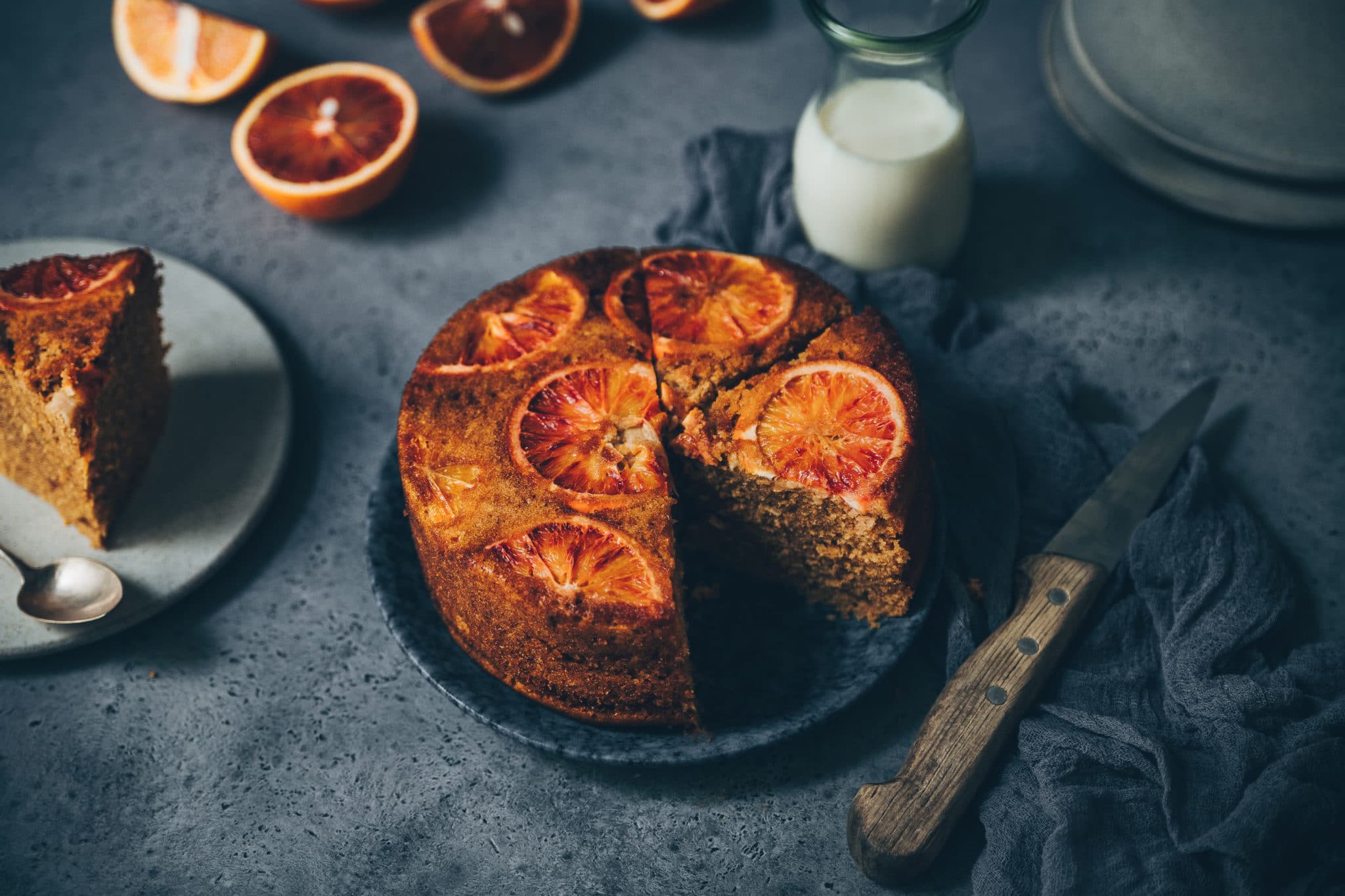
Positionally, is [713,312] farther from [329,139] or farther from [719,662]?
[329,139]

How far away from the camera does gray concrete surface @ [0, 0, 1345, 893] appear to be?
9.00 ft

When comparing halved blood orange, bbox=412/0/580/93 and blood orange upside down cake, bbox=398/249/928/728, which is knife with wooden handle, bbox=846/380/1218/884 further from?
halved blood orange, bbox=412/0/580/93

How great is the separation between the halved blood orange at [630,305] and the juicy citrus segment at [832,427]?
0.43 m

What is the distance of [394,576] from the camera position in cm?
296

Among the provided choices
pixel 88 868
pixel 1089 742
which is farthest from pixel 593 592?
pixel 88 868

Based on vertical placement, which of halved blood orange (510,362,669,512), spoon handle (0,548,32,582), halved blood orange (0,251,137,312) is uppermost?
halved blood orange (0,251,137,312)

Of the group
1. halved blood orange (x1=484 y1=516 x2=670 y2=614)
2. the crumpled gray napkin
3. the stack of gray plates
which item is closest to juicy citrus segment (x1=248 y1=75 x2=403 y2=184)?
the crumpled gray napkin

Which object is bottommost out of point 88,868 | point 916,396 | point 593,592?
point 88,868

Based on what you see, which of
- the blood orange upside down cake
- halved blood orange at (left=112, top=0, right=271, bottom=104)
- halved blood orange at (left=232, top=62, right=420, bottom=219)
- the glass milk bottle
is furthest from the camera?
halved blood orange at (left=112, top=0, right=271, bottom=104)

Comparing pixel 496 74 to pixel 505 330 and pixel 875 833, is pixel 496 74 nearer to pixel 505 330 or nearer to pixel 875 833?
pixel 505 330

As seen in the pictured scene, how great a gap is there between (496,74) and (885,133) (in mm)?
1691

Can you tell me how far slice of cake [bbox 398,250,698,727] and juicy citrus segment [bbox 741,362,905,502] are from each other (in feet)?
0.99

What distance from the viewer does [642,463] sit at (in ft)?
9.05

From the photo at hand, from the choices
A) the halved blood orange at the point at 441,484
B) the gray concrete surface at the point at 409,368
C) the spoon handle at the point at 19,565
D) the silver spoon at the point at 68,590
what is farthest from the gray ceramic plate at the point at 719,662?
the spoon handle at the point at 19,565
